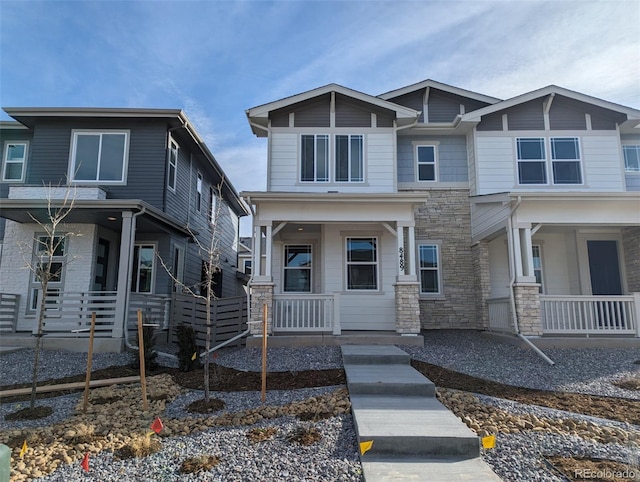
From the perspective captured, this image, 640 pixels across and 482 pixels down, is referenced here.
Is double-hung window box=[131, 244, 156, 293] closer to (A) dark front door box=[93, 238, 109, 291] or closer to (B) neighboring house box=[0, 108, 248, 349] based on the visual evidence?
(B) neighboring house box=[0, 108, 248, 349]

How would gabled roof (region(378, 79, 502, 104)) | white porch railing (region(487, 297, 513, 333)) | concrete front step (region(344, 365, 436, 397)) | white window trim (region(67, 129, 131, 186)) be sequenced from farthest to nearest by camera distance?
gabled roof (region(378, 79, 502, 104)) < white window trim (region(67, 129, 131, 186)) < white porch railing (region(487, 297, 513, 333)) < concrete front step (region(344, 365, 436, 397))

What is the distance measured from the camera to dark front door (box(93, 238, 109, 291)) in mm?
10773

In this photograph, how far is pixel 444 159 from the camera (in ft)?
39.5

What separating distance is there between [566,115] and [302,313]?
9.71 metres

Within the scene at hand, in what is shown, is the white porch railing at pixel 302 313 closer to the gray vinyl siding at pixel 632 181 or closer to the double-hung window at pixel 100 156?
the double-hung window at pixel 100 156

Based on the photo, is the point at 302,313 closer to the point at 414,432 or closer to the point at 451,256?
the point at 451,256

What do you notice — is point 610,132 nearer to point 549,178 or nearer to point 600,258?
point 549,178

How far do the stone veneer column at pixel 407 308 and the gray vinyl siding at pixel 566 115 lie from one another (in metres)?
6.88

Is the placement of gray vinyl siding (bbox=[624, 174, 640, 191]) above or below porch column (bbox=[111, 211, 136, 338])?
above

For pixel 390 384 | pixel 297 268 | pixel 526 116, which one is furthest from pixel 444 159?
pixel 390 384

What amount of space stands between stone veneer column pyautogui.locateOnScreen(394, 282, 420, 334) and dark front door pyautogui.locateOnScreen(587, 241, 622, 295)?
5808 millimetres

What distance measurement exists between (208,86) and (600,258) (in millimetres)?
11949

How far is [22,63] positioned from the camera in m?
8.41

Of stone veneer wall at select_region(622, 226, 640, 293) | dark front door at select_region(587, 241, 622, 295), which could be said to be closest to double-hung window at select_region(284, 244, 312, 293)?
dark front door at select_region(587, 241, 622, 295)
